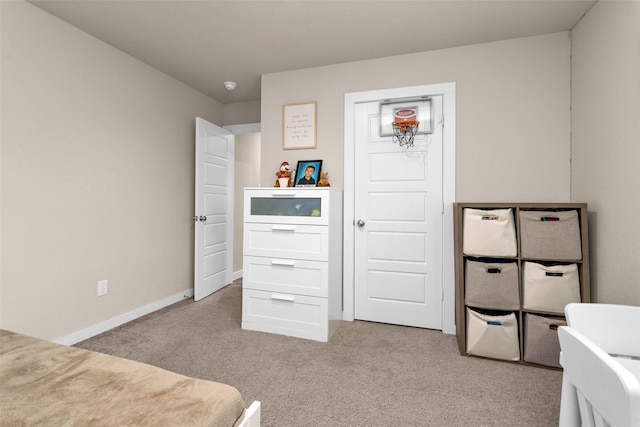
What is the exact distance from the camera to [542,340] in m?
2.03

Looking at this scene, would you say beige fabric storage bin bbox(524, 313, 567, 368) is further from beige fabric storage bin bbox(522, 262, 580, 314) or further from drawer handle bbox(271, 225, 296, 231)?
drawer handle bbox(271, 225, 296, 231)

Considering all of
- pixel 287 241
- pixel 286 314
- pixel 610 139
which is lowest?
pixel 286 314

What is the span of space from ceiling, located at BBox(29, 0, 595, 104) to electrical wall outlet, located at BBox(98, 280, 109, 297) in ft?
6.62

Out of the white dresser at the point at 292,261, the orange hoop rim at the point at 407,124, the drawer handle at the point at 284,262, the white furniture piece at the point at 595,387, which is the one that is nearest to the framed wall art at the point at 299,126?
the white dresser at the point at 292,261

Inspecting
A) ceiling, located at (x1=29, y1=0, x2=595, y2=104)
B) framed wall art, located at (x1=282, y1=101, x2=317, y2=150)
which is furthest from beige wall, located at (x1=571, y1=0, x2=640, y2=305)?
framed wall art, located at (x1=282, y1=101, x2=317, y2=150)

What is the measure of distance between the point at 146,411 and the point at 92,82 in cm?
273

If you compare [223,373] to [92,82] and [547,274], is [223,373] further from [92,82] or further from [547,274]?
[92,82]

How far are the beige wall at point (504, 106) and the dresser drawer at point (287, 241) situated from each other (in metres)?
1.26

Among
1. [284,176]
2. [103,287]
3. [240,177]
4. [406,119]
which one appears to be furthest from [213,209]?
[406,119]

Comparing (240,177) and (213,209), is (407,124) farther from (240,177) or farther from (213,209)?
(240,177)

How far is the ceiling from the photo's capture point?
211 centimetres

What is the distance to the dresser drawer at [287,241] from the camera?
2510 millimetres

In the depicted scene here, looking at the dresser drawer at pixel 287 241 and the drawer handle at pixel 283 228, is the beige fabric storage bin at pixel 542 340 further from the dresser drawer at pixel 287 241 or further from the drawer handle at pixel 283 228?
the drawer handle at pixel 283 228

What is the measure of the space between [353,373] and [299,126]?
2.19 m
